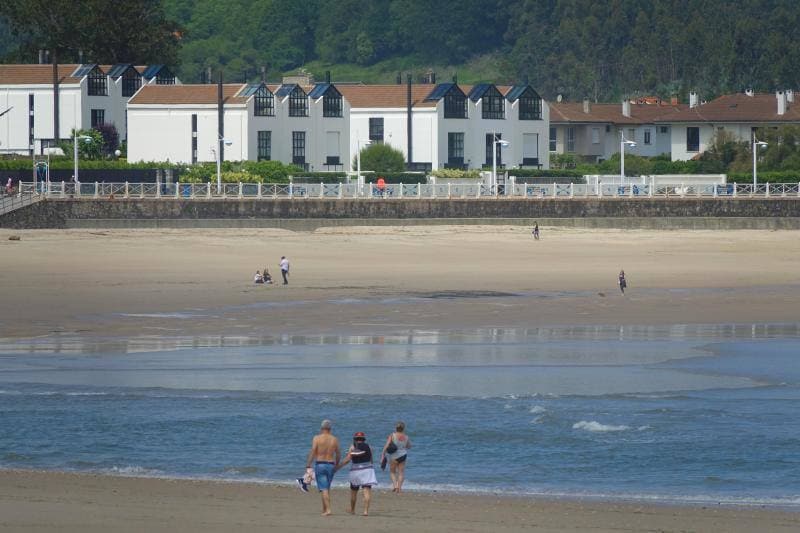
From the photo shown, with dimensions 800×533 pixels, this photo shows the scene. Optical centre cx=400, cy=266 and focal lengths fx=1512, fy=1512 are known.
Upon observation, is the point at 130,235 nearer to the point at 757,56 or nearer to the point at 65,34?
the point at 65,34

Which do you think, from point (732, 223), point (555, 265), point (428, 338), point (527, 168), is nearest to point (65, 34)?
point (527, 168)

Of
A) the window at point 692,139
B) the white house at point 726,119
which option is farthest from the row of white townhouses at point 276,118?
the window at point 692,139

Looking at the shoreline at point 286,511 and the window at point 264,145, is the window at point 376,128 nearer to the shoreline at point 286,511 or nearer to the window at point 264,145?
the window at point 264,145

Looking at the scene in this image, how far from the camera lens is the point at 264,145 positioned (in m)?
81.2

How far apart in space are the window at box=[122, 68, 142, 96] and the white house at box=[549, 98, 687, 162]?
3091 cm

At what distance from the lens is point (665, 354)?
30.1m

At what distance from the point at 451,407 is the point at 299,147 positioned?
59.4 meters

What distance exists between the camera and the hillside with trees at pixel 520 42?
456ft

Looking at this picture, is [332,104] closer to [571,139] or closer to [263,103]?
[263,103]

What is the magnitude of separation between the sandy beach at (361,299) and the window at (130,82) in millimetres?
27543

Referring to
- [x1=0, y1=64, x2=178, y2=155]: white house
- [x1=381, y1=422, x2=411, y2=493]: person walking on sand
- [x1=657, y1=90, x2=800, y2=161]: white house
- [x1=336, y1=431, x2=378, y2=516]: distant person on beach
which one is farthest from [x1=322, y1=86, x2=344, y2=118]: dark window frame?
[x1=336, y1=431, x2=378, y2=516]: distant person on beach

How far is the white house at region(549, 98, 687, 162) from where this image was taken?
105 metres

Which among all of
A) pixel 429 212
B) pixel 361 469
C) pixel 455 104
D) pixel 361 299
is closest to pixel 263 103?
pixel 455 104

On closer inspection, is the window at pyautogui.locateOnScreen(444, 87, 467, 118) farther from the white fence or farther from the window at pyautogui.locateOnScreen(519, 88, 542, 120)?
the white fence
